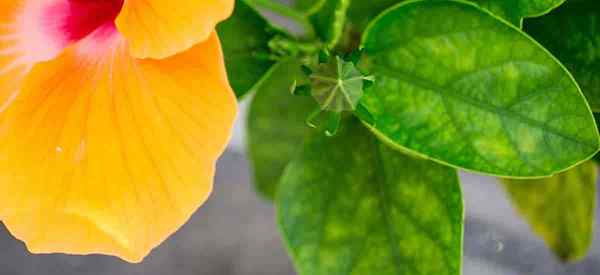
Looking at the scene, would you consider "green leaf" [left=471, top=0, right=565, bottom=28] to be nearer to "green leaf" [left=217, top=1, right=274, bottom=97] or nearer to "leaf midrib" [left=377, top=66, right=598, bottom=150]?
"leaf midrib" [left=377, top=66, right=598, bottom=150]

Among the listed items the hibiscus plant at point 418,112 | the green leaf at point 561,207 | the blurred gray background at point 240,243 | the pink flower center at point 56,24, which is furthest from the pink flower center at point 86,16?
the blurred gray background at point 240,243

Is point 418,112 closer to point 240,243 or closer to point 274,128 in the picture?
point 274,128

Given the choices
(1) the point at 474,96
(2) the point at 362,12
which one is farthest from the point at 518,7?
(2) the point at 362,12

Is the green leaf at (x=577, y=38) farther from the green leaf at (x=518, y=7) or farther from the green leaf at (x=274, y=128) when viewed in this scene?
the green leaf at (x=274, y=128)

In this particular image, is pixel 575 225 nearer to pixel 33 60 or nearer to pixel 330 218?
pixel 330 218

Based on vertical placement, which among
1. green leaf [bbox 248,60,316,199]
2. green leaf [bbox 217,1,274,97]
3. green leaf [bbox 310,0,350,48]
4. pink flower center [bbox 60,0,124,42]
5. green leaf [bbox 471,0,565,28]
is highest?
green leaf [bbox 471,0,565,28]

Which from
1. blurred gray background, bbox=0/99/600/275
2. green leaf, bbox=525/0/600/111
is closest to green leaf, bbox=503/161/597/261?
green leaf, bbox=525/0/600/111

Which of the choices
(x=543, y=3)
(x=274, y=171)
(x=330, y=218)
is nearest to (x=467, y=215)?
(x=274, y=171)
